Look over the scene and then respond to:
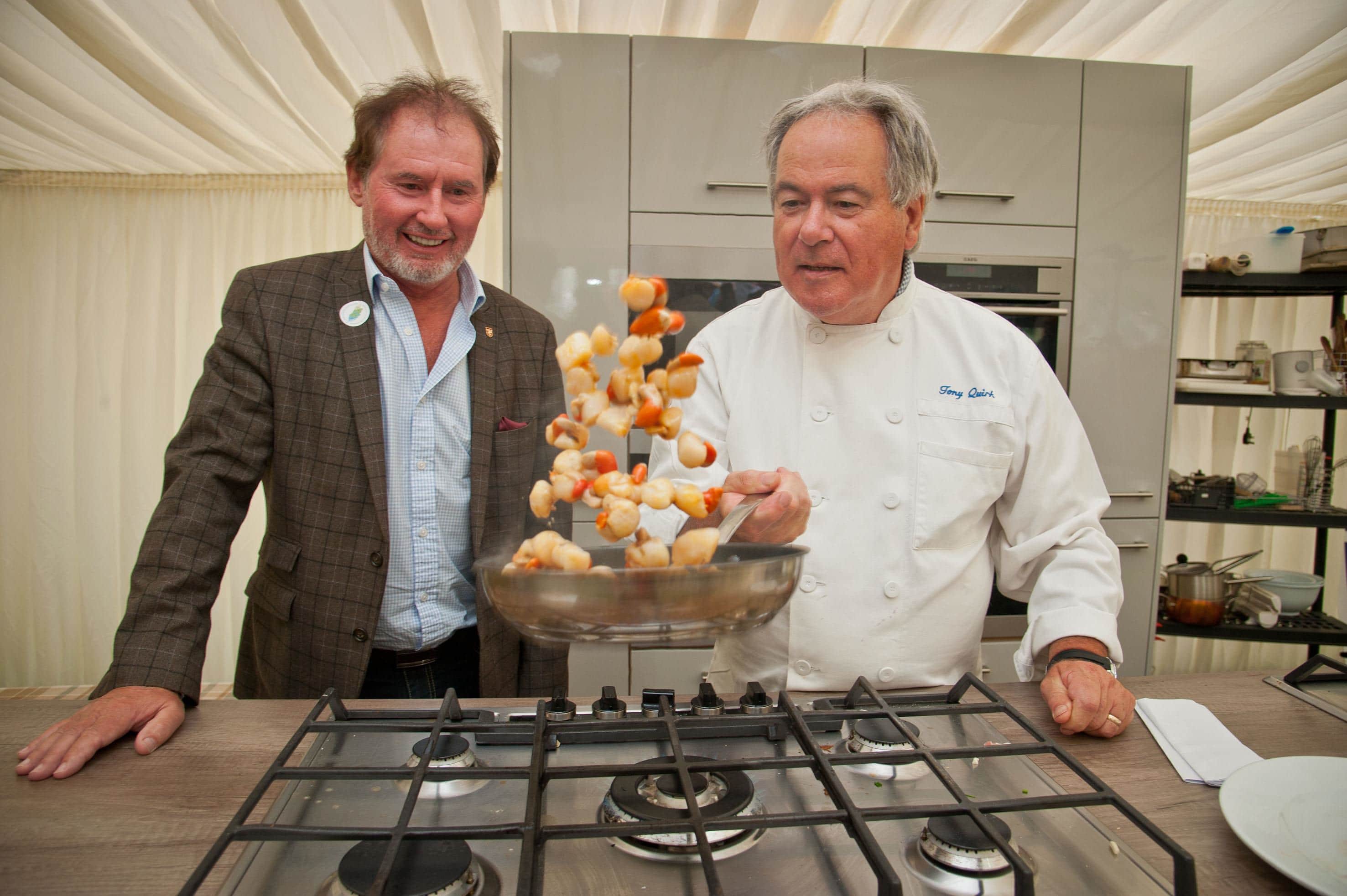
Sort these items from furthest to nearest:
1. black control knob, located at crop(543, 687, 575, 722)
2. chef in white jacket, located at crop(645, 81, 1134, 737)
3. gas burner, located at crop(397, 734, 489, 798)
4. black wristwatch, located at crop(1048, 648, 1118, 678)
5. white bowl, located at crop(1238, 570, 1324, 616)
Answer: white bowl, located at crop(1238, 570, 1324, 616) < chef in white jacket, located at crop(645, 81, 1134, 737) < black wristwatch, located at crop(1048, 648, 1118, 678) < black control knob, located at crop(543, 687, 575, 722) < gas burner, located at crop(397, 734, 489, 798)

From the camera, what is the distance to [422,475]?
1.51 metres

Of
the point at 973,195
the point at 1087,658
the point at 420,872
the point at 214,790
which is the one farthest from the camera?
the point at 973,195

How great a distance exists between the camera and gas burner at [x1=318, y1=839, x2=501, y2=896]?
637mm

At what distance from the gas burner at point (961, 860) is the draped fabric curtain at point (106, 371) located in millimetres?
4138

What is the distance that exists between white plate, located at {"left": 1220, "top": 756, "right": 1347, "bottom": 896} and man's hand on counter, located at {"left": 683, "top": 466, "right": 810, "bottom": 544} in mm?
468

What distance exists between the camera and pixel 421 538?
1.50 meters

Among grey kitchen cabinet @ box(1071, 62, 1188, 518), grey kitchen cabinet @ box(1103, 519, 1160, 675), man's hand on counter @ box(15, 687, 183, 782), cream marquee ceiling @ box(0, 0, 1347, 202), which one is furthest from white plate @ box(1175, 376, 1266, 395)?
man's hand on counter @ box(15, 687, 183, 782)

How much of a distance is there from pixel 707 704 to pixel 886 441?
0.61m

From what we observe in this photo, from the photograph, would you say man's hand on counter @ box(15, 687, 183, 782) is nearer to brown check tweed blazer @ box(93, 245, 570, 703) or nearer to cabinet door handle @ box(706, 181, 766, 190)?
brown check tweed blazer @ box(93, 245, 570, 703)

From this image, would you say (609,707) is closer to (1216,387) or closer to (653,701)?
(653,701)

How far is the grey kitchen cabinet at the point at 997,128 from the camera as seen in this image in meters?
2.57

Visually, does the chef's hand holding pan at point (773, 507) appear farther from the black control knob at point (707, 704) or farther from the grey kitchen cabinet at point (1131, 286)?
the grey kitchen cabinet at point (1131, 286)

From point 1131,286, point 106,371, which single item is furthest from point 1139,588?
point 106,371

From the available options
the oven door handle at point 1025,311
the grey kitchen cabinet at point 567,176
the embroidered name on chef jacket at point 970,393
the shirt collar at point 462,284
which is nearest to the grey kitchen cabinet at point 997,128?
the oven door handle at point 1025,311
